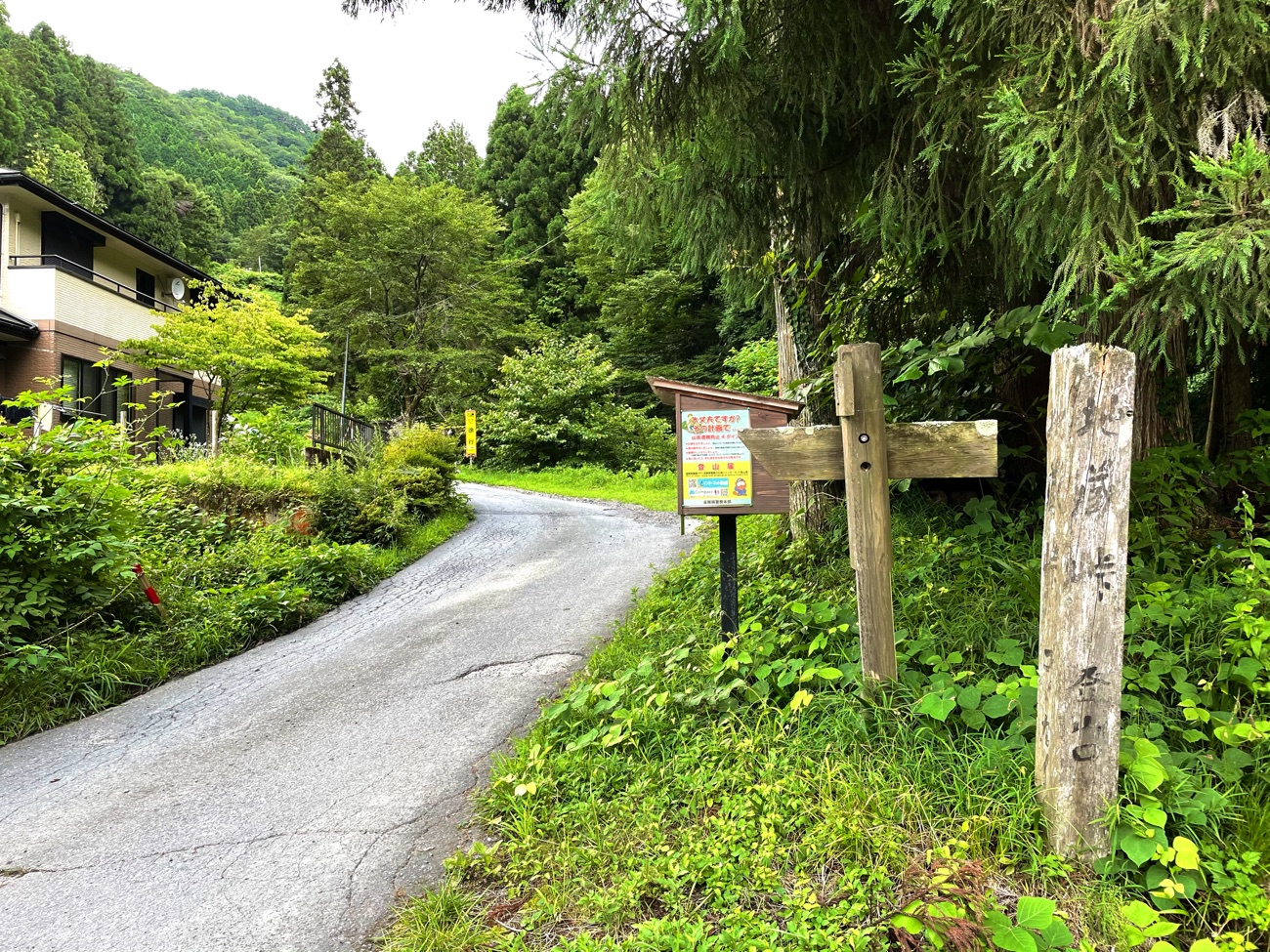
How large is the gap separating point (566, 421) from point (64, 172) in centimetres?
2598

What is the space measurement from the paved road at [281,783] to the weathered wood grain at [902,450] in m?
2.22

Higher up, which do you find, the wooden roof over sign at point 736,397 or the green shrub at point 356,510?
the wooden roof over sign at point 736,397

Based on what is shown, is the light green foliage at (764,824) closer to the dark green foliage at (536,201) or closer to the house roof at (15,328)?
the house roof at (15,328)

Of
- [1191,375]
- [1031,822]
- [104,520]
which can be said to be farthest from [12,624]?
[1191,375]

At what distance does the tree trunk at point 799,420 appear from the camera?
216 inches

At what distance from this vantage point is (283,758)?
3.93 meters

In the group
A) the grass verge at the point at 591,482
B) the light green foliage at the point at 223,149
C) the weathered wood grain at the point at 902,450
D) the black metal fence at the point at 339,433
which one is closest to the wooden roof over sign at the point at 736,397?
the weathered wood grain at the point at 902,450

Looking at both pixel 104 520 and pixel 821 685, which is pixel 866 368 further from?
pixel 104 520

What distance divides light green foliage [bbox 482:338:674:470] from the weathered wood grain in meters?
19.6

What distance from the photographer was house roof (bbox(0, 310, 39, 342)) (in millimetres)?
13792

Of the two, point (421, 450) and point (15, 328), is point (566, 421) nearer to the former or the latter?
point (421, 450)

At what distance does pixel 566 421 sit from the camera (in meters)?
23.0

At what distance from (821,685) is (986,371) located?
254 cm

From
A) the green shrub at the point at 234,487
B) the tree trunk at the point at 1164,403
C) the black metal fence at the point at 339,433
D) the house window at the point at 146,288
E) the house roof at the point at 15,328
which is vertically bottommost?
the green shrub at the point at 234,487
